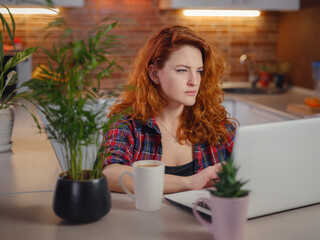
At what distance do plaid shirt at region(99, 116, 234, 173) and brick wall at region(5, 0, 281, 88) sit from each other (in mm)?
1877

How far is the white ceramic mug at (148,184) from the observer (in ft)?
3.74

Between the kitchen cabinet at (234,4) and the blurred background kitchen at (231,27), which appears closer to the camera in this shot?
the kitchen cabinet at (234,4)

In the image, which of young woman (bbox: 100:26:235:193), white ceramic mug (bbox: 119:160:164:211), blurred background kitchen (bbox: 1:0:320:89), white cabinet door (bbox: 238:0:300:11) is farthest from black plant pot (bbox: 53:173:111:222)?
white cabinet door (bbox: 238:0:300:11)

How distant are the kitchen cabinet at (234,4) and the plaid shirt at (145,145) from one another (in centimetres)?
187

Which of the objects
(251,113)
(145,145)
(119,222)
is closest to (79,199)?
(119,222)

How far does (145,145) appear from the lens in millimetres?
1748

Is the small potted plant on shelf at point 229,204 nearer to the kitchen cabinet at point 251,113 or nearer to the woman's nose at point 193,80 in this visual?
the woman's nose at point 193,80

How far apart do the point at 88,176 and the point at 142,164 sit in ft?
0.55

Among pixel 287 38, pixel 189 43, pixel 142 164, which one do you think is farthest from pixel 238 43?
pixel 142 164

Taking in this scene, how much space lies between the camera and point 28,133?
2184 millimetres

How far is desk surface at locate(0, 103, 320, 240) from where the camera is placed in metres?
1.04

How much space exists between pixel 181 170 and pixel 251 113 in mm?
1591

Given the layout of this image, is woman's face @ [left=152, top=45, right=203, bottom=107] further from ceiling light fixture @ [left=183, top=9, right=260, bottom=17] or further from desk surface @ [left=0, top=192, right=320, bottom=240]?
ceiling light fixture @ [left=183, top=9, right=260, bottom=17]

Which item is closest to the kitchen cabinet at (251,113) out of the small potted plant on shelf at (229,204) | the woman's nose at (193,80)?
the woman's nose at (193,80)
